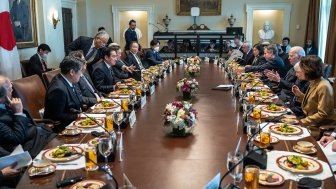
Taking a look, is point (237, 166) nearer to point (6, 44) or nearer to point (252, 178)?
point (252, 178)

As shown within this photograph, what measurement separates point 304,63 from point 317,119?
19.5 inches

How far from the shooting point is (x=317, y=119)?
276cm

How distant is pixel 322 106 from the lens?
109 inches

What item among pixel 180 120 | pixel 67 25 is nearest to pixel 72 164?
pixel 180 120

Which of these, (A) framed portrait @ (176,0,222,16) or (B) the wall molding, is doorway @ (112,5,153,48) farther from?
(B) the wall molding

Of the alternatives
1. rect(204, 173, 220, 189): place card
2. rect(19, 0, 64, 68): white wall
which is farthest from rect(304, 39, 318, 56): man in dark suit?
rect(204, 173, 220, 189): place card

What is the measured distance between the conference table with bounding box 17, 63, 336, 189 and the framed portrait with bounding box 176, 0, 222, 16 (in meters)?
7.26

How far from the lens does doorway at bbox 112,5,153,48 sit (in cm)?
993

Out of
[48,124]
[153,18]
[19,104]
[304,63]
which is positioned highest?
[153,18]

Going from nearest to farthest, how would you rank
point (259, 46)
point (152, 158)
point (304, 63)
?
point (152, 158) → point (304, 63) → point (259, 46)

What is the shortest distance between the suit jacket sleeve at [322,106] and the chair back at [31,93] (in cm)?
233

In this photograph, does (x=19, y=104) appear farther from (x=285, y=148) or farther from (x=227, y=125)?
(x=285, y=148)

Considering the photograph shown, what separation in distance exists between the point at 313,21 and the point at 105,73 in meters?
6.53

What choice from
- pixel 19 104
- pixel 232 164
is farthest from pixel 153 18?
pixel 232 164
